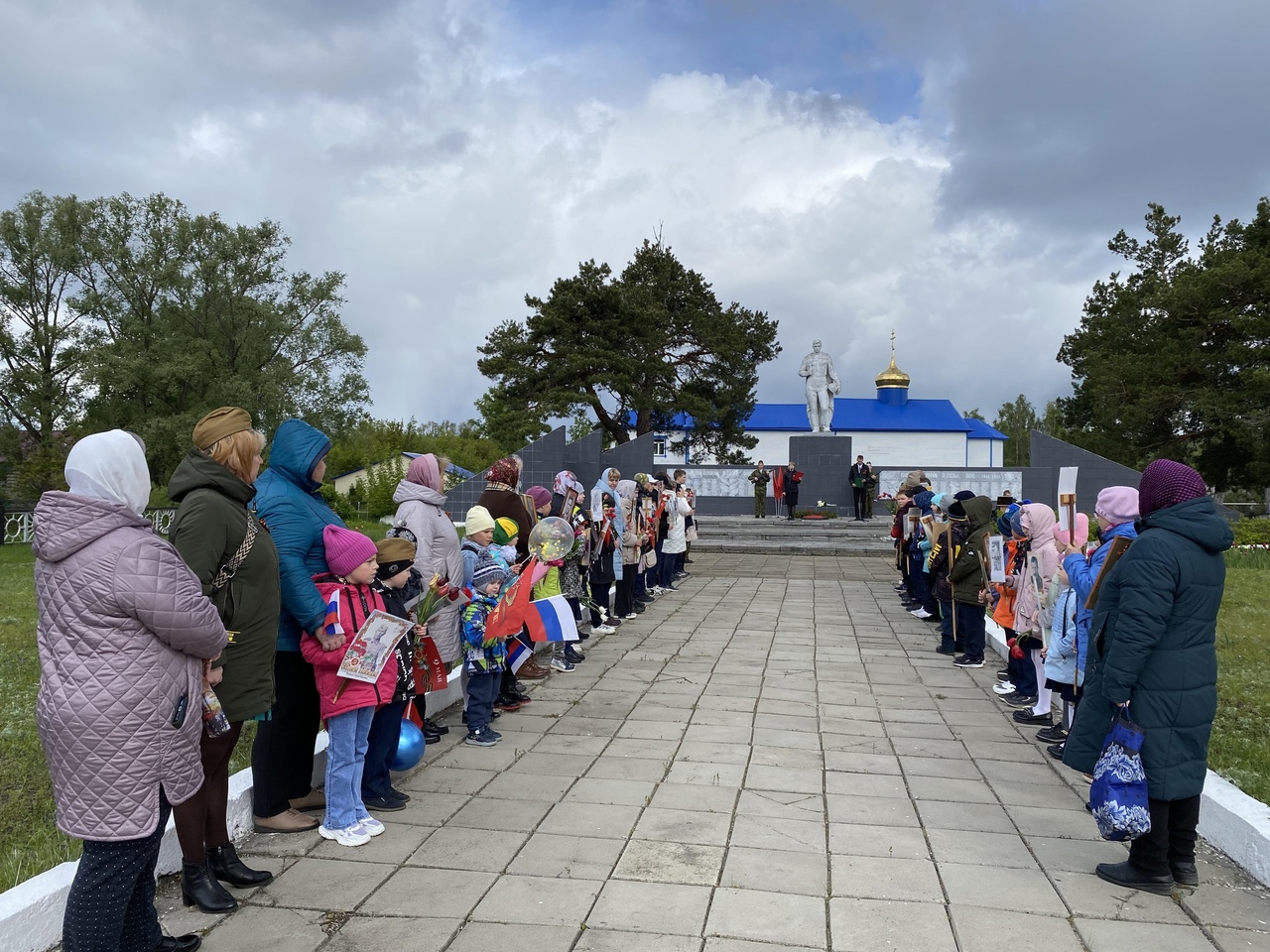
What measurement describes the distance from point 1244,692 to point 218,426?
301 inches

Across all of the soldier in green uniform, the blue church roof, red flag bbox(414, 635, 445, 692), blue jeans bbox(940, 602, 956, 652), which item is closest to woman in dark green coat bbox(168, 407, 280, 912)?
red flag bbox(414, 635, 445, 692)

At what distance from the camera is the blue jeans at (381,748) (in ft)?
14.1

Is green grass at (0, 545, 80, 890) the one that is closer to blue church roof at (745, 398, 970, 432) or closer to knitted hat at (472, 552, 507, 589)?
knitted hat at (472, 552, 507, 589)

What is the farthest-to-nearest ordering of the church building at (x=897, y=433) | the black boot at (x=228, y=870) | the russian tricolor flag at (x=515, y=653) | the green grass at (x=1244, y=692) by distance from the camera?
the church building at (x=897, y=433) < the russian tricolor flag at (x=515, y=653) < the green grass at (x=1244, y=692) < the black boot at (x=228, y=870)

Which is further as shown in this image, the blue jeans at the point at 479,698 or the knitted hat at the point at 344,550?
the blue jeans at the point at 479,698

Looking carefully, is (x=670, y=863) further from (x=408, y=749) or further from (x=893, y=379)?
(x=893, y=379)

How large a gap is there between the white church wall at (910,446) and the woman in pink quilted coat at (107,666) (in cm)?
5673

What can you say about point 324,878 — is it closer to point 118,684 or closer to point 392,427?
point 118,684

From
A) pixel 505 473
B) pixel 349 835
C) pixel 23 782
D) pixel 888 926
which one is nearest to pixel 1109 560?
pixel 888 926

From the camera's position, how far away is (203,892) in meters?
3.34

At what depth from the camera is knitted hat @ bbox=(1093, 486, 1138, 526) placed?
443 centimetres

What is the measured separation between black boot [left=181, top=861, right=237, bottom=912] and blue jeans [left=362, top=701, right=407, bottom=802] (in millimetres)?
950

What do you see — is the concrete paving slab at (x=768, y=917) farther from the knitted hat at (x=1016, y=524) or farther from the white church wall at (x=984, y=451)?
the white church wall at (x=984, y=451)

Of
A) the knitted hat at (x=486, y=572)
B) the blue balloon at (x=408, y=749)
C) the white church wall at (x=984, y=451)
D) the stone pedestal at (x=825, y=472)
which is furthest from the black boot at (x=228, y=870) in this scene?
the white church wall at (x=984, y=451)
